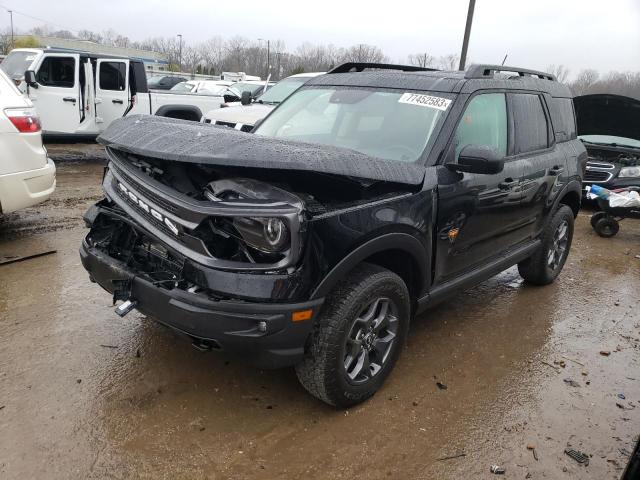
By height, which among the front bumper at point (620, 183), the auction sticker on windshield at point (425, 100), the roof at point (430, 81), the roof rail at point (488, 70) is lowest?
the front bumper at point (620, 183)

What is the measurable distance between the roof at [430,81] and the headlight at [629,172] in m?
5.31

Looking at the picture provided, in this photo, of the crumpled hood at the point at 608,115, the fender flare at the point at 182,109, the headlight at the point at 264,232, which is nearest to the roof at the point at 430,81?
the headlight at the point at 264,232

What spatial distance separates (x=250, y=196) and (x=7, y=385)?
1.87 meters

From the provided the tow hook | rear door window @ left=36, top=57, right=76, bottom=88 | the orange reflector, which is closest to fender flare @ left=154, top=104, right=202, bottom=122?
rear door window @ left=36, top=57, right=76, bottom=88

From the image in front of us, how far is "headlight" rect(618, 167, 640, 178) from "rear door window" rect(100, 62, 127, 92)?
32.6ft

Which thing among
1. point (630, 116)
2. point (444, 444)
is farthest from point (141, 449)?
point (630, 116)

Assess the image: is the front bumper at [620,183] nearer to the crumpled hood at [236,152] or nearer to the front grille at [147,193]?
the crumpled hood at [236,152]

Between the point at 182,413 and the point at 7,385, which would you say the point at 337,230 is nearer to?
the point at 182,413

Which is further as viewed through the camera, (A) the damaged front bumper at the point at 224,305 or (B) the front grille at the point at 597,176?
(B) the front grille at the point at 597,176

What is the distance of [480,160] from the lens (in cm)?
308

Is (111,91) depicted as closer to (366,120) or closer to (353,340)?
(366,120)

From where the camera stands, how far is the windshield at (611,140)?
9.33 m

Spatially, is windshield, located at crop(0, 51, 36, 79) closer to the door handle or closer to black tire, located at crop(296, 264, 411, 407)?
the door handle

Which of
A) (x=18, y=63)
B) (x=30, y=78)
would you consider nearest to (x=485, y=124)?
(x=30, y=78)
